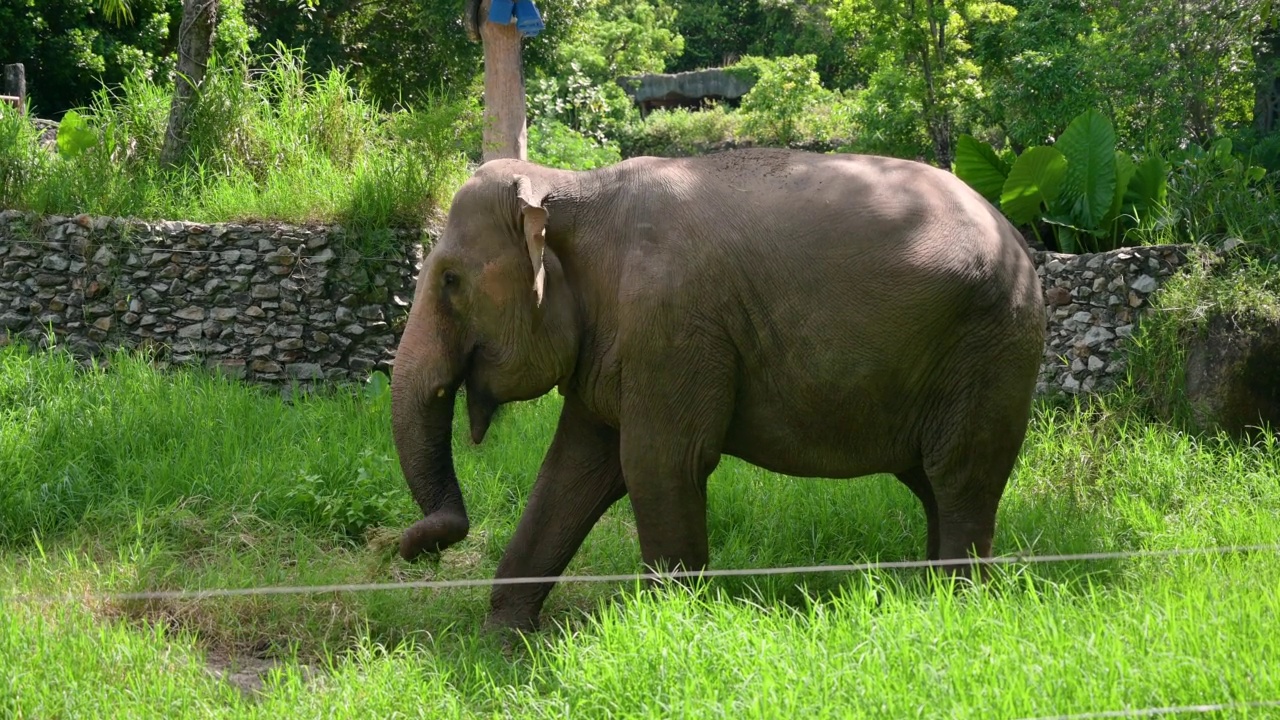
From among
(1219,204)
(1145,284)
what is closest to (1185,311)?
(1145,284)

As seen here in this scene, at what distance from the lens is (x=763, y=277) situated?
547cm

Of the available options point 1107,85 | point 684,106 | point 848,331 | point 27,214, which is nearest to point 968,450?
point 848,331

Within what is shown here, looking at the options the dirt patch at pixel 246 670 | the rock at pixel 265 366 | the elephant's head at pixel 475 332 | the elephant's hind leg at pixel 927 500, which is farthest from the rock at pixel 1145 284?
the rock at pixel 265 366

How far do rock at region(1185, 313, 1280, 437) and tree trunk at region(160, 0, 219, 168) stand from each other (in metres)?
8.64

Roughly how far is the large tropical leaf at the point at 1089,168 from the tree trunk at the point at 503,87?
16.0 feet

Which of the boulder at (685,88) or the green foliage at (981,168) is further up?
the green foliage at (981,168)

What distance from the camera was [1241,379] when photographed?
8.61 meters

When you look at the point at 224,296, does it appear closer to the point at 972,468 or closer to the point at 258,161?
the point at 258,161

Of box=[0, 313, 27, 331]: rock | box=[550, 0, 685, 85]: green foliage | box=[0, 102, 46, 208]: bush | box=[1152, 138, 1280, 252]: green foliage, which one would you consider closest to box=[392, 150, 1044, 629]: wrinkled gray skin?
box=[1152, 138, 1280, 252]: green foliage

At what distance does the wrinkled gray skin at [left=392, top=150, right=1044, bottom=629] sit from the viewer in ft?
17.7

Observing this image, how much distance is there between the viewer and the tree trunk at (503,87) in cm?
1234

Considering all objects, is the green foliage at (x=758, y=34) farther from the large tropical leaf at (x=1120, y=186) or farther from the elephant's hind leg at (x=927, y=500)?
the elephant's hind leg at (x=927, y=500)

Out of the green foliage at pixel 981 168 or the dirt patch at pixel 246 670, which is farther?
the green foliage at pixel 981 168

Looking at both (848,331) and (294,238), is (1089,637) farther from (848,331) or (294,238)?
(294,238)
